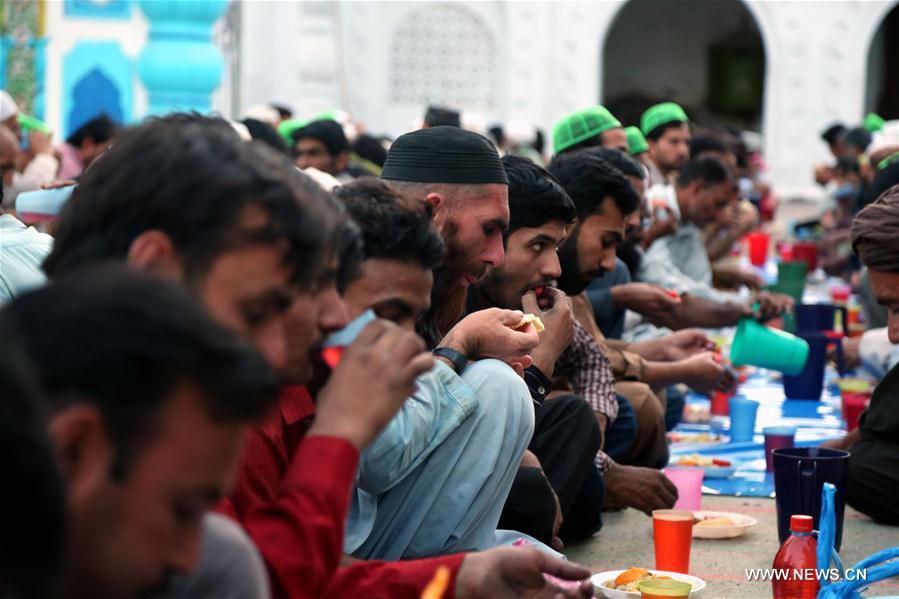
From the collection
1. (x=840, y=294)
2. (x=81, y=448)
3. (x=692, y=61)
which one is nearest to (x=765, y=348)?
(x=840, y=294)

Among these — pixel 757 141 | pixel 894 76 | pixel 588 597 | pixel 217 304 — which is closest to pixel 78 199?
pixel 217 304

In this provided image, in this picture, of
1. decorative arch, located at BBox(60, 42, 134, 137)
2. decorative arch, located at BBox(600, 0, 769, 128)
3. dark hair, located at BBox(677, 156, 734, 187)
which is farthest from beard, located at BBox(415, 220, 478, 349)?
decorative arch, located at BBox(600, 0, 769, 128)

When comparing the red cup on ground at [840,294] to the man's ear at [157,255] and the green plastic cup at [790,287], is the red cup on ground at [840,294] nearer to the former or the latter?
the green plastic cup at [790,287]

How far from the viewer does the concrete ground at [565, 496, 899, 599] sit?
368cm

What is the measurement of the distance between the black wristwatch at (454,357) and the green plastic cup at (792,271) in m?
5.95

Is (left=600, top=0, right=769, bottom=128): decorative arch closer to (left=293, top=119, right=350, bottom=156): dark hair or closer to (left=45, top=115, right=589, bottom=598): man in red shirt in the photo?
(left=293, top=119, right=350, bottom=156): dark hair

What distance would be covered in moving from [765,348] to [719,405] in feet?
2.95

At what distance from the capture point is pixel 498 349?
3.07 meters

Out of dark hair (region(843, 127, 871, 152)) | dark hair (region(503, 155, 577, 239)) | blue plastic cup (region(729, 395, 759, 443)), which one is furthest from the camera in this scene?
dark hair (region(843, 127, 871, 152))

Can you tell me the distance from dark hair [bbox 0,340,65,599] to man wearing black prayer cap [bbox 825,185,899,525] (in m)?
3.21

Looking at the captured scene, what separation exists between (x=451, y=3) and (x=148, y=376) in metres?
20.2

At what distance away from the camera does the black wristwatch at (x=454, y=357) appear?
2.97m

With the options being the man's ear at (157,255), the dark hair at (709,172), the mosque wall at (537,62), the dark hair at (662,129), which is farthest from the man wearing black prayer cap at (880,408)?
the mosque wall at (537,62)

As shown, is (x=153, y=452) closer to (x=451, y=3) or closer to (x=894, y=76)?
(x=451, y=3)
